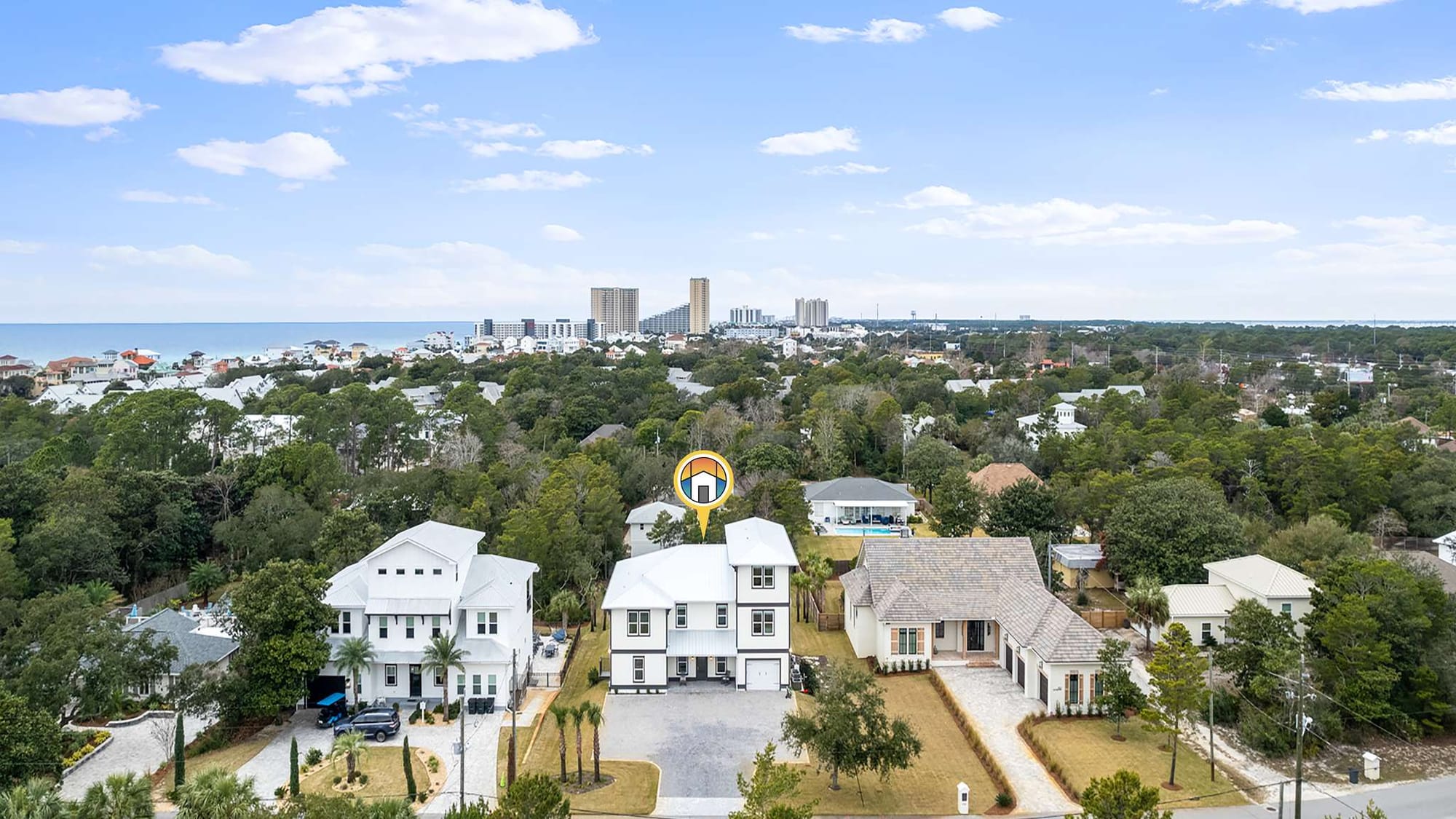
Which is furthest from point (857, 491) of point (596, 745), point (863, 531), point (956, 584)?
point (596, 745)

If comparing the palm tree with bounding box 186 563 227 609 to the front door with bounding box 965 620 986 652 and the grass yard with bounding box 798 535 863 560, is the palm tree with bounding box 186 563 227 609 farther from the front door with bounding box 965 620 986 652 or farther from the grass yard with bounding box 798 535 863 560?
the front door with bounding box 965 620 986 652

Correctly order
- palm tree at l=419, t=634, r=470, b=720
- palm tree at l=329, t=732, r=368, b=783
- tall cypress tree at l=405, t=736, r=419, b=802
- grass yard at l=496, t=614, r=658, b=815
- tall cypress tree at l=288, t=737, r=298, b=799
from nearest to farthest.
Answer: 1. tall cypress tree at l=288, t=737, r=298, b=799
2. tall cypress tree at l=405, t=736, r=419, b=802
3. grass yard at l=496, t=614, r=658, b=815
4. palm tree at l=329, t=732, r=368, b=783
5. palm tree at l=419, t=634, r=470, b=720

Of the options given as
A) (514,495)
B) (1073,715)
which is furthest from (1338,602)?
(514,495)

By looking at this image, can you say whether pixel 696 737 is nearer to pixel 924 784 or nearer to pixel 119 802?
pixel 924 784

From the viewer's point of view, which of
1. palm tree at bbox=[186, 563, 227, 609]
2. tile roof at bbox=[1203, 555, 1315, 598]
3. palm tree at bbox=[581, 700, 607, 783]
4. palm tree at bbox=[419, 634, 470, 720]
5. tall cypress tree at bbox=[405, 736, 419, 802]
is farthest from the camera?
palm tree at bbox=[186, 563, 227, 609]

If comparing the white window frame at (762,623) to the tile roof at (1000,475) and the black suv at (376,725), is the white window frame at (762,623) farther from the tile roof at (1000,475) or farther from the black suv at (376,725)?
the tile roof at (1000,475)

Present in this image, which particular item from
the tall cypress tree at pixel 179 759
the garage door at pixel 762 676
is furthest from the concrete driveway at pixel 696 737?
the tall cypress tree at pixel 179 759

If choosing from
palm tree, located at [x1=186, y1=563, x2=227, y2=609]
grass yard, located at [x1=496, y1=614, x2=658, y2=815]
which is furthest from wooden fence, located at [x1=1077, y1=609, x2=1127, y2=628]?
palm tree, located at [x1=186, y1=563, x2=227, y2=609]
